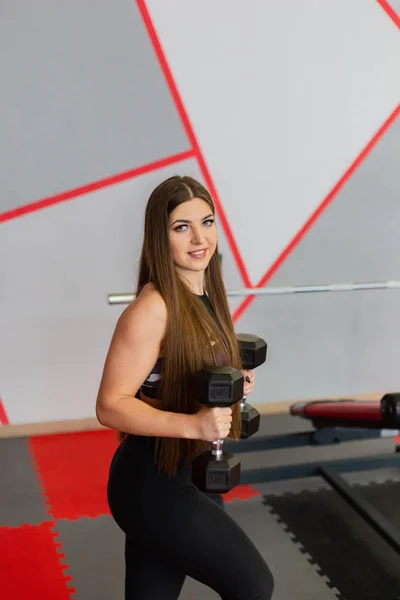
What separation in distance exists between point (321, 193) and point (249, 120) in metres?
0.46

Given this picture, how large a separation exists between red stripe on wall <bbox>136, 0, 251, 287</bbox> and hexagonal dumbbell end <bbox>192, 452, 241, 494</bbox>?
78.1 inches

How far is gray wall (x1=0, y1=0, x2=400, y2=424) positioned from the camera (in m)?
3.00

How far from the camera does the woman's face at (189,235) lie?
1398 millimetres

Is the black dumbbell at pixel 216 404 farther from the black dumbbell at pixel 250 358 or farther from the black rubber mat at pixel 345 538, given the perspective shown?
the black rubber mat at pixel 345 538

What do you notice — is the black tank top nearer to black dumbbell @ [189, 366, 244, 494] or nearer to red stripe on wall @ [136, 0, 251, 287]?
black dumbbell @ [189, 366, 244, 494]

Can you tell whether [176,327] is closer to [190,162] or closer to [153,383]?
[153,383]

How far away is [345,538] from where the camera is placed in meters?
2.42

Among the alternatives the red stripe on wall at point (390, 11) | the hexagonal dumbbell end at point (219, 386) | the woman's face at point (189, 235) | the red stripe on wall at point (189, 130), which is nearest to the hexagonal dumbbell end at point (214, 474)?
the hexagonal dumbbell end at point (219, 386)

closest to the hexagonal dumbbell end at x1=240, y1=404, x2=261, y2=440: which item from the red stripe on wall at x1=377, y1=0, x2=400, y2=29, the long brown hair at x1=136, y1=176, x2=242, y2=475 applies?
the long brown hair at x1=136, y1=176, x2=242, y2=475

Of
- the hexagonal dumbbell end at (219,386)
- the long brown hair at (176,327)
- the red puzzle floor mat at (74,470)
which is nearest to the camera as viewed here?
the hexagonal dumbbell end at (219,386)

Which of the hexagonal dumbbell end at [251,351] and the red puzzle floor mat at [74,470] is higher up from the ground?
the hexagonal dumbbell end at [251,351]

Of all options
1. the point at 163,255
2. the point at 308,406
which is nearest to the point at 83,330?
the point at 308,406

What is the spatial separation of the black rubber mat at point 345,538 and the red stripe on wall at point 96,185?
1.39 meters

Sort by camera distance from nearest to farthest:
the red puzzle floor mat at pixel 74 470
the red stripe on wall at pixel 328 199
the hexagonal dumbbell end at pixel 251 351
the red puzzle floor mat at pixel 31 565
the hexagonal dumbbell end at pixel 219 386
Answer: the hexagonal dumbbell end at pixel 219 386
the hexagonal dumbbell end at pixel 251 351
the red puzzle floor mat at pixel 31 565
the red puzzle floor mat at pixel 74 470
the red stripe on wall at pixel 328 199
